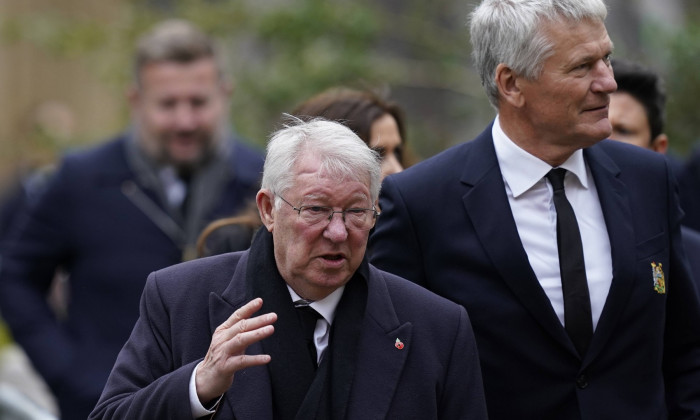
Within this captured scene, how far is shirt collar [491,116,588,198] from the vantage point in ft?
13.9

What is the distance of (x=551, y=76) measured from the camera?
4113mm

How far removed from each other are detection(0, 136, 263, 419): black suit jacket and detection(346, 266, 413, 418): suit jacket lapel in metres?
2.63

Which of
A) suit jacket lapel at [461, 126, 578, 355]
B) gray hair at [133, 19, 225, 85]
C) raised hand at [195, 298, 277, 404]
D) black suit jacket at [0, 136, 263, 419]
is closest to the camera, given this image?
raised hand at [195, 298, 277, 404]

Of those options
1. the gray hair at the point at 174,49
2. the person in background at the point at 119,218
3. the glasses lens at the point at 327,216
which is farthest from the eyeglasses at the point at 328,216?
the gray hair at the point at 174,49

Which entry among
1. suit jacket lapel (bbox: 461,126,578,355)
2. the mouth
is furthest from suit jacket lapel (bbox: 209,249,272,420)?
the mouth

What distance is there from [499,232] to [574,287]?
280 millimetres

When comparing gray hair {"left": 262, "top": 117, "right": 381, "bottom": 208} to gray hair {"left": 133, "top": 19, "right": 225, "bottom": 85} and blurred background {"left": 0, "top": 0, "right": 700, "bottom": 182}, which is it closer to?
gray hair {"left": 133, "top": 19, "right": 225, "bottom": 85}

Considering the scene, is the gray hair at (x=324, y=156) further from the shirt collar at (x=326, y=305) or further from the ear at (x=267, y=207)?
the shirt collar at (x=326, y=305)

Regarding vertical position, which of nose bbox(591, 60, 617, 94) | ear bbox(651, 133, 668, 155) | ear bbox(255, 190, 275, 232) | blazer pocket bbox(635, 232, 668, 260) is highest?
nose bbox(591, 60, 617, 94)

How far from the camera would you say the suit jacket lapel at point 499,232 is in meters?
4.07

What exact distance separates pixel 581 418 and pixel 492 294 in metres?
0.46

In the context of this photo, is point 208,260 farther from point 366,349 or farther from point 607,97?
point 607,97

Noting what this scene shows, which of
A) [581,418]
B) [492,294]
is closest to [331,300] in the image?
[492,294]

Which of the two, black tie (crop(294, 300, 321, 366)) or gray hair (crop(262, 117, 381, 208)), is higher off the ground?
gray hair (crop(262, 117, 381, 208))
